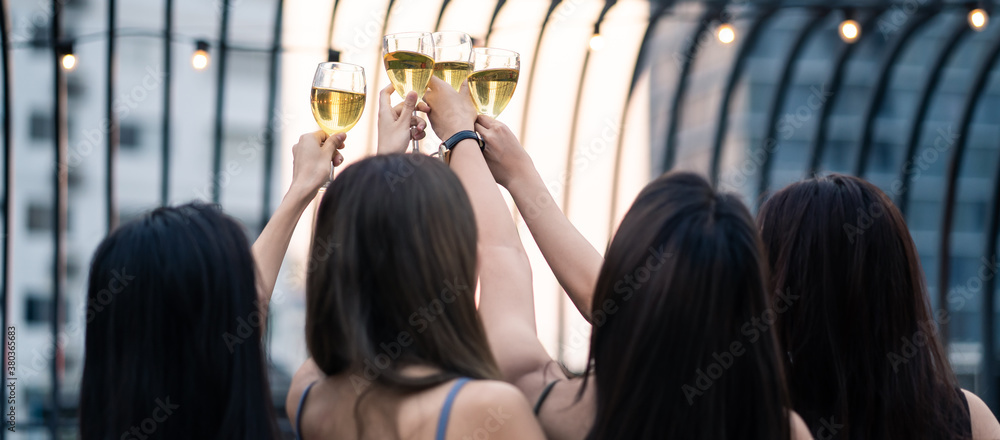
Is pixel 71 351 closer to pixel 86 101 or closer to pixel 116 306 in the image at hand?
pixel 86 101

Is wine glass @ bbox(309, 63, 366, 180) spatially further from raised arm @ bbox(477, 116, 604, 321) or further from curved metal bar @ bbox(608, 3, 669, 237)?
curved metal bar @ bbox(608, 3, 669, 237)

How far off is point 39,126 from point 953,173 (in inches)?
1855

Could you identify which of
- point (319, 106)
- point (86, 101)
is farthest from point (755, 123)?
point (319, 106)

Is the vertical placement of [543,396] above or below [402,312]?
below

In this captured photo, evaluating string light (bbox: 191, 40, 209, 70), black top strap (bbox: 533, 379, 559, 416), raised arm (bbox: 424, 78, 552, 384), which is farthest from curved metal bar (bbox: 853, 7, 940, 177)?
black top strap (bbox: 533, 379, 559, 416)

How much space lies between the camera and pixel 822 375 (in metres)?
1.95

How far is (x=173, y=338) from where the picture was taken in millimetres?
1656

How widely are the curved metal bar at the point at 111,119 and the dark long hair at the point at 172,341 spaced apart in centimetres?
457

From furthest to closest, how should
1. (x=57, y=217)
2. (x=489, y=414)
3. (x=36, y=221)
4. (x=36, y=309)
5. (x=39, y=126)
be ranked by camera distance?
(x=39, y=126) < (x=36, y=221) < (x=36, y=309) < (x=57, y=217) < (x=489, y=414)

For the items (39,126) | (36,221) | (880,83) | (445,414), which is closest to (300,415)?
(445,414)

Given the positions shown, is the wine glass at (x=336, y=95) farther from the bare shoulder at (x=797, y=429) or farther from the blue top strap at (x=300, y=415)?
the bare shoulder at (x=797, y=429)

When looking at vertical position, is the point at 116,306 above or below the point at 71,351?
above

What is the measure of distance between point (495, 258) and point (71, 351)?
48.6 metres

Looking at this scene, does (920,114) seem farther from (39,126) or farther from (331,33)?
(39,126)
